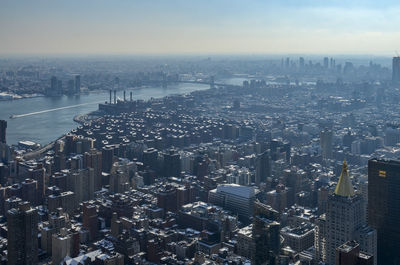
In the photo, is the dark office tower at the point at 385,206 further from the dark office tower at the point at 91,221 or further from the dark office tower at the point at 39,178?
the dark office tower at the point at 39,178

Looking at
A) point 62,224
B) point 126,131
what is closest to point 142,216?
point 62,224

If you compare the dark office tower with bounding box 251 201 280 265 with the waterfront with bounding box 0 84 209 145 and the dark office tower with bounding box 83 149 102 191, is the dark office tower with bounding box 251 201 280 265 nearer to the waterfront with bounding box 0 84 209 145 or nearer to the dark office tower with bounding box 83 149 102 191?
the dark office tower with bounding box 83 149 102 191

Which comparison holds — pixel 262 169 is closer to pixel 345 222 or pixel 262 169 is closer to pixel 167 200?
pixel 167 200

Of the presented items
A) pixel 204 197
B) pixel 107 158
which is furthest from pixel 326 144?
pixel 107 158

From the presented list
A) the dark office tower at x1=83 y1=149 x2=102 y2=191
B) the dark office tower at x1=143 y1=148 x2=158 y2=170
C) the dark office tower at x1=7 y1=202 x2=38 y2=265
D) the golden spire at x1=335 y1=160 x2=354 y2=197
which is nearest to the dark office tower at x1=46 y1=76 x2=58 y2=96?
the dark office tower at x1=143 y1=148 x2=158 y2=170

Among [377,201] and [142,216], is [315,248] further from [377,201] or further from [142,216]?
[142,216]

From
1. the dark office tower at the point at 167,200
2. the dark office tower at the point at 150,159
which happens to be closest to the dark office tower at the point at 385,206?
the dark office tower at the point at 167,200
